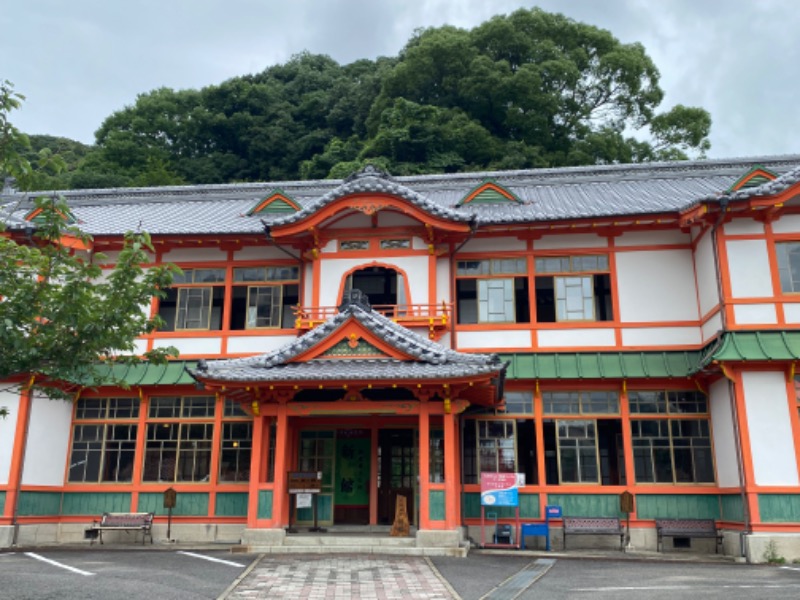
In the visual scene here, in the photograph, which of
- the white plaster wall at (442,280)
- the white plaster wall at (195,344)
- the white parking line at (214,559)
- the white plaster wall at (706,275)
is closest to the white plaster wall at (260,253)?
the white plaster wall at (195,344)

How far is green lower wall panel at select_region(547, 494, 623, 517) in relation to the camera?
15289mm

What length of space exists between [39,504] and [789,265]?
59.4ft

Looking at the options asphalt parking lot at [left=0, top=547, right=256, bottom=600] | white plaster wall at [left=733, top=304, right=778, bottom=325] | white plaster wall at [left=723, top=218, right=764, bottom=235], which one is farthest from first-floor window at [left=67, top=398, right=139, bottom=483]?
white plaster wall at [left=723, top=218, right=764, bottom=235]

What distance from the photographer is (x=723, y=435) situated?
14805 millimetres

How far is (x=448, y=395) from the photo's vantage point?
1370 cm

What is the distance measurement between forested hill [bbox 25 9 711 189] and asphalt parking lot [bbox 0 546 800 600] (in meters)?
26.7

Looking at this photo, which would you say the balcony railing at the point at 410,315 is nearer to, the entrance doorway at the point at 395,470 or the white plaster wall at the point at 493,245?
the white plaster wall at the point at 493,245

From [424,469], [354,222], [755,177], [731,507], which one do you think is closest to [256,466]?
[424,469]

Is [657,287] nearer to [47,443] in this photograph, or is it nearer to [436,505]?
[436,505]

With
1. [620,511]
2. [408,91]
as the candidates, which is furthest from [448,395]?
[408,91]

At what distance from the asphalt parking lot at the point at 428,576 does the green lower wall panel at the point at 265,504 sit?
0.98 metres

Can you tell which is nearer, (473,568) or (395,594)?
(395,594)

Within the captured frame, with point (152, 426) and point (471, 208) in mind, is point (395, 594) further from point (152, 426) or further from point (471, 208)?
point (471, 208)

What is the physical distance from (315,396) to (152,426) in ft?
17.5
